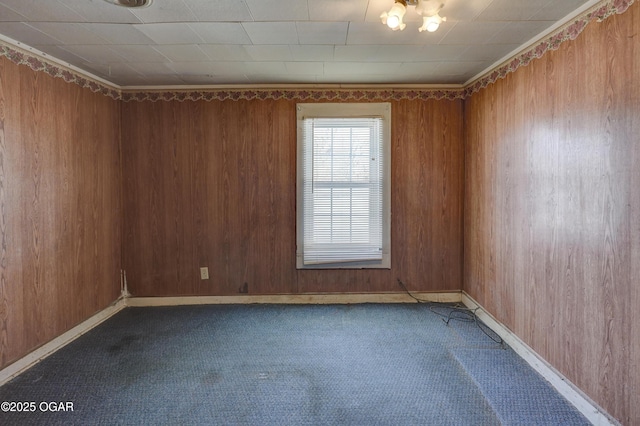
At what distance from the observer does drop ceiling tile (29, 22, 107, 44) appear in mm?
1996

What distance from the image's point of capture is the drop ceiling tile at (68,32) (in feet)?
6.55

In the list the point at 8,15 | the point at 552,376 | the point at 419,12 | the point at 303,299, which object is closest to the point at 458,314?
the point at 552,376

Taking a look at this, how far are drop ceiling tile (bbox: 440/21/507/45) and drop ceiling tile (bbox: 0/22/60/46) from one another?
8.58ft

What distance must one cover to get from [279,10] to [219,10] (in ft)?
1.10

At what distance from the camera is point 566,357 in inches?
77.7

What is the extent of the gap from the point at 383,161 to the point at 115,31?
2.41 meters

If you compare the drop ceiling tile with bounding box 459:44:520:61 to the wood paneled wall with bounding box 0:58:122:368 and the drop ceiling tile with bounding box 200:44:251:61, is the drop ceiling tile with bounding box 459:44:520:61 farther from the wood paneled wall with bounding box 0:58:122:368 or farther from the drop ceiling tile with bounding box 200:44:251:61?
the wood paneled wall with bounding box 0:58:122:368

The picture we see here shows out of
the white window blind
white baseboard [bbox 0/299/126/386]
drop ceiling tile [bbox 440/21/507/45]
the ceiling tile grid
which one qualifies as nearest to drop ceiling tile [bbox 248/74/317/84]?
the ceiling tile grid

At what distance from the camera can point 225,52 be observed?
2447mm

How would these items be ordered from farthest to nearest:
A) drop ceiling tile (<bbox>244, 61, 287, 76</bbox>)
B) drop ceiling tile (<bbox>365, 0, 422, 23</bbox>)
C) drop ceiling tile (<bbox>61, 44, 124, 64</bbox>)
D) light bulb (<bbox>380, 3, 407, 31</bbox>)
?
1. drop ceiling tile (<bbox>244, 61, 287, 76</bbox>)
2. drop ceiling tile (<bbox>61, 44, 124, 64</bbox>)
3. drop ceiling tile (<bbox>365, 0, 422, 23</bbox>)
4. light bulb (<bbox>380, 3, 407, 31</bbox>)

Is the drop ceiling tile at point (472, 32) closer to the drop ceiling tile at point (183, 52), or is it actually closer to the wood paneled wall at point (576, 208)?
the wood paneled wall at point (576, 208)

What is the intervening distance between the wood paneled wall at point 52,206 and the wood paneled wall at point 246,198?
27 cm

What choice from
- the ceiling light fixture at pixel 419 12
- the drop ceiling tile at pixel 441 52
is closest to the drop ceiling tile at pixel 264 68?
the drop ceiling tile at pixel 441 52

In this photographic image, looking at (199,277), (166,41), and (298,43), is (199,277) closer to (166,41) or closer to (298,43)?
(166,41)
